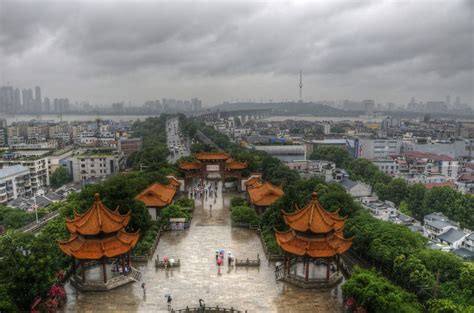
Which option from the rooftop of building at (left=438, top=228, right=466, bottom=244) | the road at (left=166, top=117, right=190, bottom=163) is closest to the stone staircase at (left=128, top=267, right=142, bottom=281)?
the rooftop of building at (left=438, top=228, right=466, bottom=244)

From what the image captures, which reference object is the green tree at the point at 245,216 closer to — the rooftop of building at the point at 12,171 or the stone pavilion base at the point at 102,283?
the stone pavilion base at the point at 102,283

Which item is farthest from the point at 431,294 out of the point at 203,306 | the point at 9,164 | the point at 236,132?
the point at 236,132

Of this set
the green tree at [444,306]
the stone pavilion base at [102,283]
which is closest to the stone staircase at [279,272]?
the green tree at [444,306]

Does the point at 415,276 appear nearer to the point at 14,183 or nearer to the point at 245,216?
the point at 245,216

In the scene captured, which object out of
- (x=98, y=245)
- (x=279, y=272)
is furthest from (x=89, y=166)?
(x=279, y=272)

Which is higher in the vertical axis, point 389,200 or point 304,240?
point 304,240

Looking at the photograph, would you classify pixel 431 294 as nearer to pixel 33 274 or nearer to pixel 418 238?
pixel 418 238
